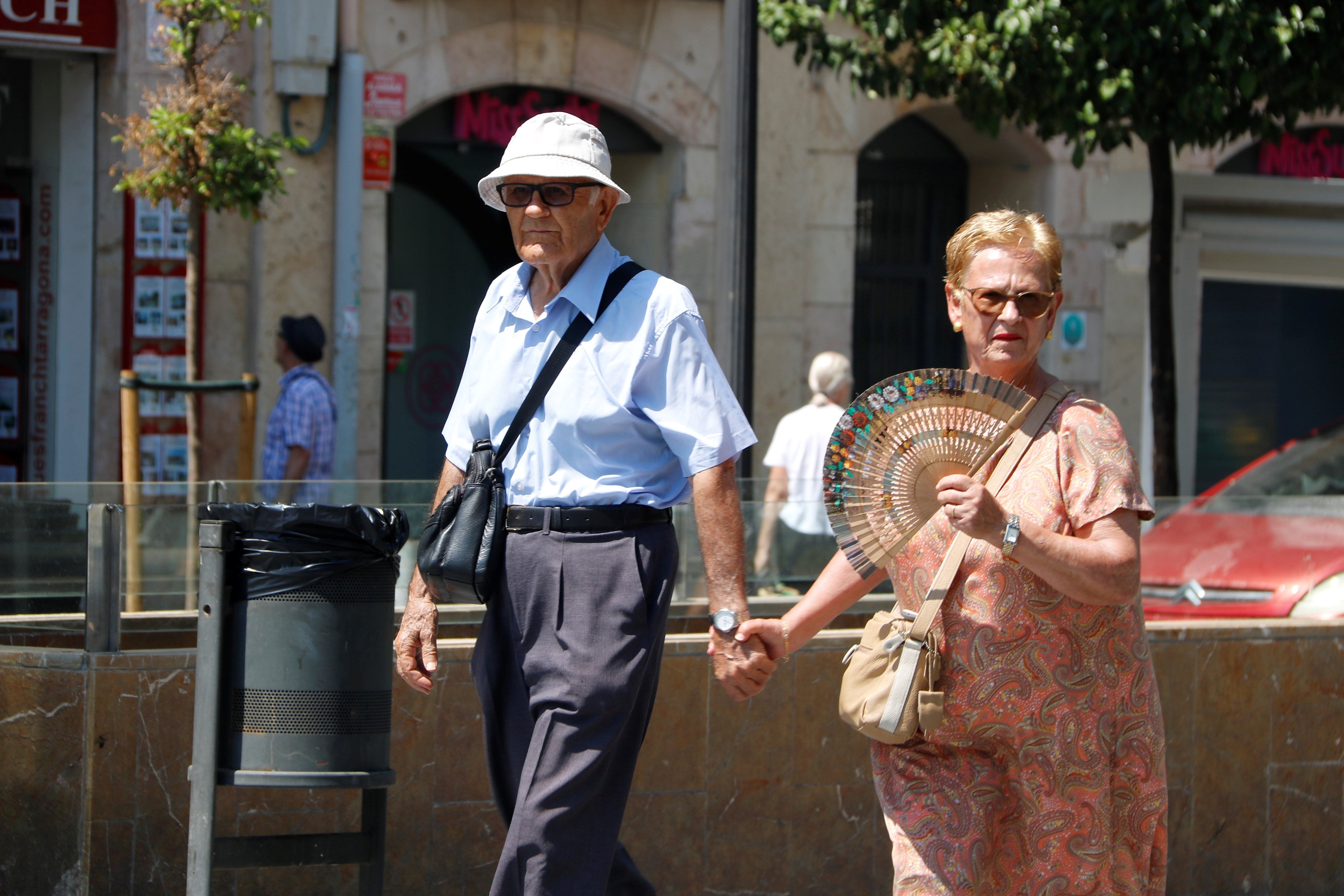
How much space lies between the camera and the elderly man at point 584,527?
11.0ft

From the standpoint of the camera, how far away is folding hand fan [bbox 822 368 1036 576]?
9.84 feet

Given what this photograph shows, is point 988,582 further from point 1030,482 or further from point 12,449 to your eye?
point 12,449

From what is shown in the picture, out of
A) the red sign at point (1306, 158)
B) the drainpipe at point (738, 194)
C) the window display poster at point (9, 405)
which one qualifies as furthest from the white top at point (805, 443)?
the red sign at point (1306, 158)

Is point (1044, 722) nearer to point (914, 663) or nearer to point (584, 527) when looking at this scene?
point (914, 663)

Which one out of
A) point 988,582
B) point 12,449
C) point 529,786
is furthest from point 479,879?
point 12,449

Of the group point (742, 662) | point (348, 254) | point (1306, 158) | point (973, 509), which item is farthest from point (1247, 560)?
point (1306, 158)

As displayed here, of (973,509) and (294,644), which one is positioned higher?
(973,509)

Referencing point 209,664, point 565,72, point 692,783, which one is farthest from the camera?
point 565,72

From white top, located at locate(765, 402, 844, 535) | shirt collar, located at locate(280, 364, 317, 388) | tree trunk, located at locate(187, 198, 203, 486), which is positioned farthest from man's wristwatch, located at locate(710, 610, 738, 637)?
shirt collar, located at locate(280, 364, 317, 388)

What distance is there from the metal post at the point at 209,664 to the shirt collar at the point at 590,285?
2.71ft

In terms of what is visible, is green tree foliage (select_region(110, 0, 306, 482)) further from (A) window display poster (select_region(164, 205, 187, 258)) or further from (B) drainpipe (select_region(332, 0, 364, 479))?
(B) drainpipe (select_region(332, 0, 364, 479))

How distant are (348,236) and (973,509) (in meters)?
8.77

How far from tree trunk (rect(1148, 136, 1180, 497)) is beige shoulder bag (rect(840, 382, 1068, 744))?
680cm

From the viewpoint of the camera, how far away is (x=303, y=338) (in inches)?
340
